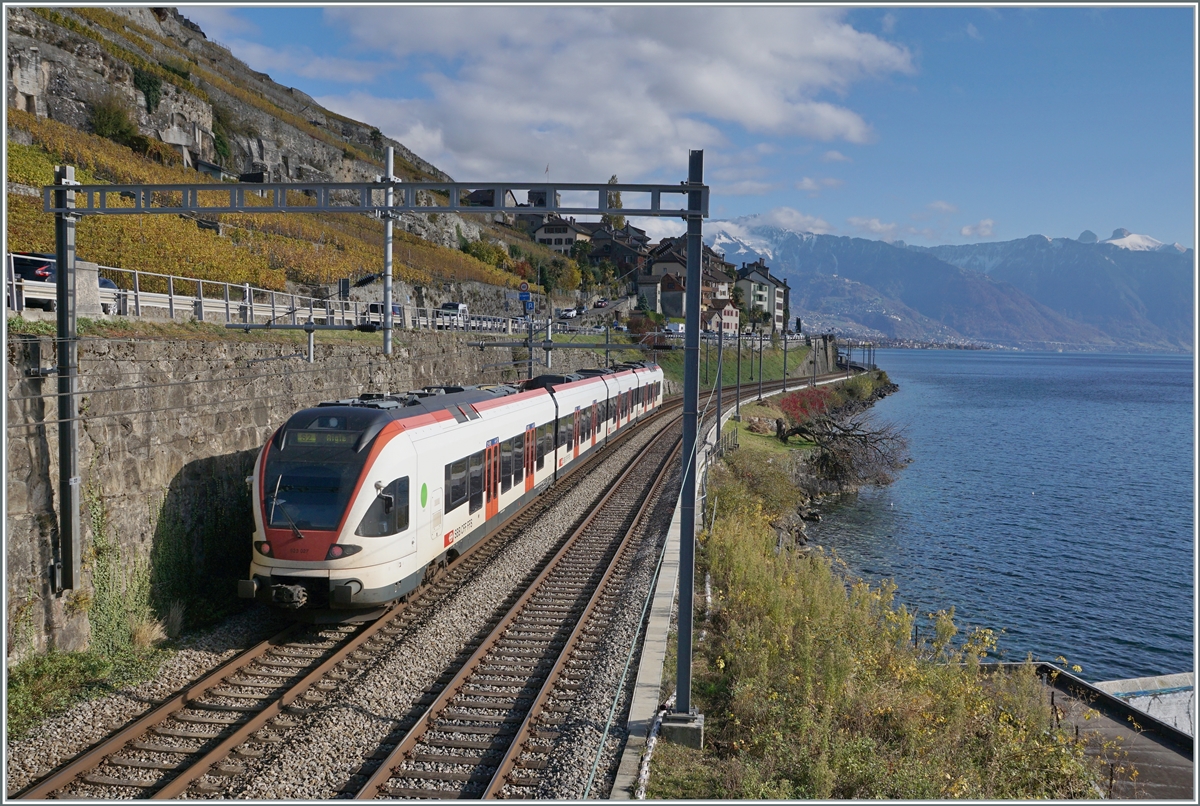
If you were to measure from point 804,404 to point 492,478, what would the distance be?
1956 inches

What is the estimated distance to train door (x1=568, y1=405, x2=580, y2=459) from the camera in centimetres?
2472

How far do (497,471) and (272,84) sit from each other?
128m

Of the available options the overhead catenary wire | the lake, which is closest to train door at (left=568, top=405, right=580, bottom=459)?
the overhead catenary wire

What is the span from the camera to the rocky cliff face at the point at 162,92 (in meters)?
44.3

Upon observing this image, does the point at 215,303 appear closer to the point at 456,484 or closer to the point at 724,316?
the point at 456,484

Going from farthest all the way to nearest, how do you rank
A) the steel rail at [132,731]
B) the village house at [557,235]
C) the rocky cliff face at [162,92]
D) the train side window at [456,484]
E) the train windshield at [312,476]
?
the village house at [557,235]
the rocky cliff face at [162,92]
the train side window at [456,484]
the train windshield at [312,476]
the steel rail at [132,731]

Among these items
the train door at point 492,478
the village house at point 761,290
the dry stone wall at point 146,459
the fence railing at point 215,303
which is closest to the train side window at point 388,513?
the dry stone wall at point 146,459

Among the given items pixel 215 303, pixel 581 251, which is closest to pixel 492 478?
pixel 215 303

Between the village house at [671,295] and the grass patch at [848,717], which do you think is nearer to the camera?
the grass patch at [848,717]

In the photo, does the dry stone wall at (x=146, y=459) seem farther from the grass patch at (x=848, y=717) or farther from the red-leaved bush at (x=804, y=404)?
the red-leaved bush at (x=804, y=404)

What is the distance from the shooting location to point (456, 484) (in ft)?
46.8

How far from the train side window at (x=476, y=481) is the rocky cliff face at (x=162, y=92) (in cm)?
4219

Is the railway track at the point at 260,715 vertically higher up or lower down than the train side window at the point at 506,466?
lower down

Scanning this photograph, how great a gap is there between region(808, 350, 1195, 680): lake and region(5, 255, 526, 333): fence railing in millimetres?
18617
